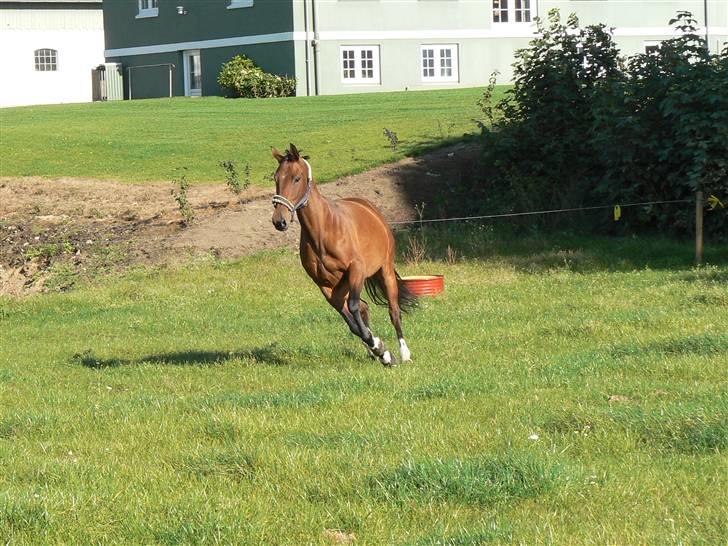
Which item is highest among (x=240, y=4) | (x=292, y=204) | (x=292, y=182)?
(x=240, y=4)

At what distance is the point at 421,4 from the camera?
48.7 m

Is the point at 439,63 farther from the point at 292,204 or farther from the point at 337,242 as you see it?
the point at 292,204

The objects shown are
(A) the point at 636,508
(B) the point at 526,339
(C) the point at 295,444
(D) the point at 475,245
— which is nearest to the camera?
(A) the point at 636,508

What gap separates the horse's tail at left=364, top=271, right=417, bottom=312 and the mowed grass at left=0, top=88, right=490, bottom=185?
Answer: 9818 millimetres

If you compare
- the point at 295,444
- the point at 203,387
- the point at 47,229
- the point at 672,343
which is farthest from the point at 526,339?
the point at 47,229

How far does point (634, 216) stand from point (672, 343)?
8.90 meters

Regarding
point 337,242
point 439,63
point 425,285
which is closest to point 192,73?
point 439,63

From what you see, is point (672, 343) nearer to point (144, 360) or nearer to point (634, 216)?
point (144, 360)

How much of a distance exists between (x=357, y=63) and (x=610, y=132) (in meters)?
28.9

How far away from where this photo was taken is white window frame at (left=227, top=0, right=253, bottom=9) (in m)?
48.0

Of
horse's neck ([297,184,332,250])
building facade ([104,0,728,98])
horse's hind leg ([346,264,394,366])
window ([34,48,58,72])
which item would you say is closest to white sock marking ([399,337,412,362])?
horse's hind leg ([346,264,394,366])

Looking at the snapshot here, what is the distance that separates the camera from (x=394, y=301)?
41.2 feet

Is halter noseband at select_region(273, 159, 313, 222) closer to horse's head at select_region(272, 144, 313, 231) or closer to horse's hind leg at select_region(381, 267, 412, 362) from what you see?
horse's head at select_region(272, 144, 313, 231)

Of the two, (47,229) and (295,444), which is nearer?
(295,444)
